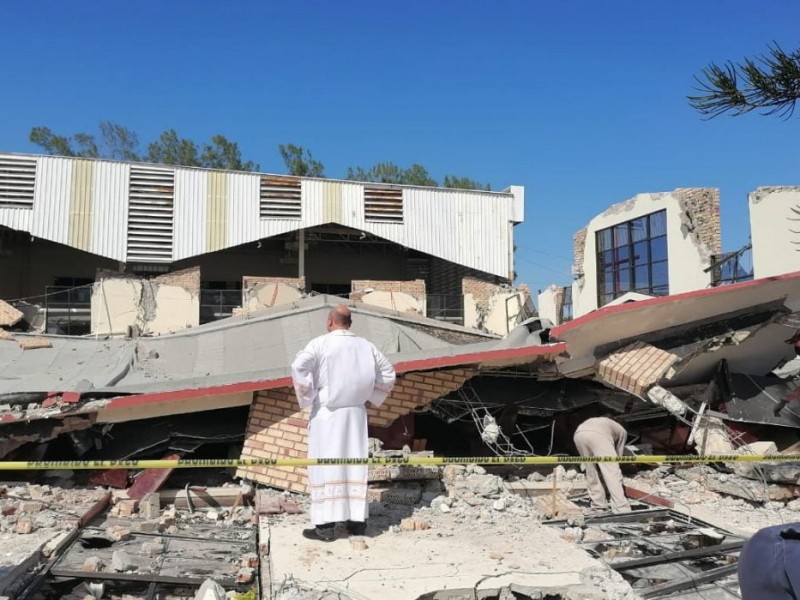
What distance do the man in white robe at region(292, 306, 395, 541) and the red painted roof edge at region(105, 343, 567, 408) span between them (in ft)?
5.88

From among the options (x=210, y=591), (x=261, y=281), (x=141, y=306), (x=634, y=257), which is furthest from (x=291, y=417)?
(x=634, y=257)

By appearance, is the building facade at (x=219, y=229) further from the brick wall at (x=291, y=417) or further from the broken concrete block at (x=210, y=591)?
the broken concrete block at (x=210, y=591)

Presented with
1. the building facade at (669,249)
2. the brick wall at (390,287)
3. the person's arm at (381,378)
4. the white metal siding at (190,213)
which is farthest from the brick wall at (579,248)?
the person's arm at (381,378)

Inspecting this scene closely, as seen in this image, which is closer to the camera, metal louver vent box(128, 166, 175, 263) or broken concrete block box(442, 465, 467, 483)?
broken concrete block box(442, 465, 467, 483)

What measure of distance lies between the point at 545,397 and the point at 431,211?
1474 centimetres

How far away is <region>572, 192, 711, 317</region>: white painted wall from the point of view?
1759 cm

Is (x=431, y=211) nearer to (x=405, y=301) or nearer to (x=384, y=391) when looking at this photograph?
(x=405, y=301)

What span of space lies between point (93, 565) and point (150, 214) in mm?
17045

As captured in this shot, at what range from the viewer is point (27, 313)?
18594 mm

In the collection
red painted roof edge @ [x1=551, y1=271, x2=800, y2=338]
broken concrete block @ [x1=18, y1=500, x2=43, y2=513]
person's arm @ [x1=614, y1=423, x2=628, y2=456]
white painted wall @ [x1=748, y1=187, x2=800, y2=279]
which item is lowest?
broken concrete block @ [x1=18, y1=500, x2=43, y2=513]

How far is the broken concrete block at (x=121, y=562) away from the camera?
4418 millimetres

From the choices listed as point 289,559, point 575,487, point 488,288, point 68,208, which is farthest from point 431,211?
point 289,559

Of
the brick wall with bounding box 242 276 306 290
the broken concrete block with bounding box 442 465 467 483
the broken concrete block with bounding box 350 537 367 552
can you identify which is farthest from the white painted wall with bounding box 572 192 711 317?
the broken concrete block with bounding box 350 537 367 552

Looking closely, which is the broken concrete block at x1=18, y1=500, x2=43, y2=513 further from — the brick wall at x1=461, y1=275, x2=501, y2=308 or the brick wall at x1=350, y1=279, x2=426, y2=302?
the brick wall at x1=461, y1=275, x2=501, y2=308
